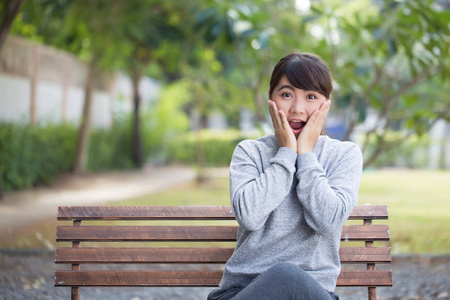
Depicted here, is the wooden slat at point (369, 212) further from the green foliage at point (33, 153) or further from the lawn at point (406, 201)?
the green foliage at point (33, 153)

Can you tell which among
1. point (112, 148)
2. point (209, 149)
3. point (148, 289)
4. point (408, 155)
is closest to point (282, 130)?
point (148, 289)

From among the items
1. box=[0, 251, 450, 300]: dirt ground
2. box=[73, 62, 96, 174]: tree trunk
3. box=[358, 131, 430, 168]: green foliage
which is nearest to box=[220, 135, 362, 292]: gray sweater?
box=[0, 251, 450, 300]: dirt ground

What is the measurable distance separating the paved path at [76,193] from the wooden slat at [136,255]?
Answer: 184 inches

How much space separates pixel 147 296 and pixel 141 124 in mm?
13355

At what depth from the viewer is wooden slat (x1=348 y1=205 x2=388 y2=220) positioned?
8.77ft

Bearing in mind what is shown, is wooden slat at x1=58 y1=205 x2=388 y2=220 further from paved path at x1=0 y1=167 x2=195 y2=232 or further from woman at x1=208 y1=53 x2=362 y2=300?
paved path at x1=0 y1=167 x2=195 y2=232

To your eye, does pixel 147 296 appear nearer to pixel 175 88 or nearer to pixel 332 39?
pixel 332 39

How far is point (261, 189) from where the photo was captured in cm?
213

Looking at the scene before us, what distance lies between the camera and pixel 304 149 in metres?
2.23

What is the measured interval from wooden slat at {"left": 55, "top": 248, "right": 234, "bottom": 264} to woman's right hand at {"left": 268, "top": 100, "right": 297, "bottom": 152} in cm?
74

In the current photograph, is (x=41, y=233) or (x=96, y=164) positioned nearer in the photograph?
(x=41, y=233)

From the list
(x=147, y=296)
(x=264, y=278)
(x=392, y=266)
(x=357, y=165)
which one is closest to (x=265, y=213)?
(x=264, y=278)

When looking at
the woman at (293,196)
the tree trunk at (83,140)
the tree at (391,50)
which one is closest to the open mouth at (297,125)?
the woman at (293,196)

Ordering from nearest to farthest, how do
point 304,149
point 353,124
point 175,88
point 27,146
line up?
→ point 304,149
point 353,124
point 27,146
point 175,88
